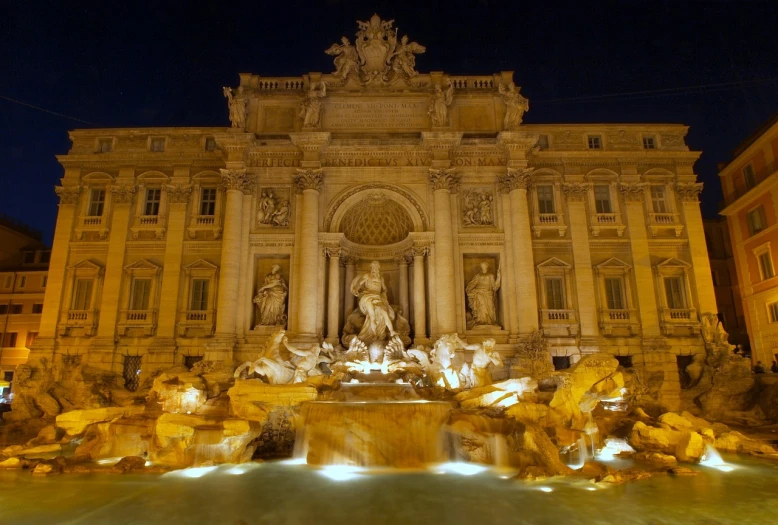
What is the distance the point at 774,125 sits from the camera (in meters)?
25.3

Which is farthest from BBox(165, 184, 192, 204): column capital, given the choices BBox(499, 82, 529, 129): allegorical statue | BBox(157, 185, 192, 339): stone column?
BBox(499, 82, 529, 129): allegorical statue

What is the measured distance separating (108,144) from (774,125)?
34103mm

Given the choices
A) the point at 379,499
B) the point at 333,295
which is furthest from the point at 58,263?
the point at 379,499

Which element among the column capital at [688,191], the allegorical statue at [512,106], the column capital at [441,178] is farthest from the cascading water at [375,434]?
the column capital at [688,191]

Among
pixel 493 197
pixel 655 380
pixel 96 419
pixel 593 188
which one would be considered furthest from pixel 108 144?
pixel 655 380

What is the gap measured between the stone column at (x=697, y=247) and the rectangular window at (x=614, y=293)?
11.0 feet

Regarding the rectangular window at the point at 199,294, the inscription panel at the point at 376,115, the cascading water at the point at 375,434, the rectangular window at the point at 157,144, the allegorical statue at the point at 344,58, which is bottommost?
the cascading water at the point at 375,434

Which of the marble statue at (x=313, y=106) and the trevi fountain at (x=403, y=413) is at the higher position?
the marble statue at (x=313, y=106)

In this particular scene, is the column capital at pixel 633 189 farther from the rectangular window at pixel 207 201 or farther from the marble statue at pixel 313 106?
the rectangular window at pixel 207 201

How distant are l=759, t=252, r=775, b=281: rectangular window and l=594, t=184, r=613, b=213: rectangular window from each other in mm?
10249

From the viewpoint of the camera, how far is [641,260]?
2300 cm

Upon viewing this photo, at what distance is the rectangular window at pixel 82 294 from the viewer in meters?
23.2

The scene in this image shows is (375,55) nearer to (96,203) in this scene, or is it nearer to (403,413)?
(96,203)

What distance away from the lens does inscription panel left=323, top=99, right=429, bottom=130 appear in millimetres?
23719
